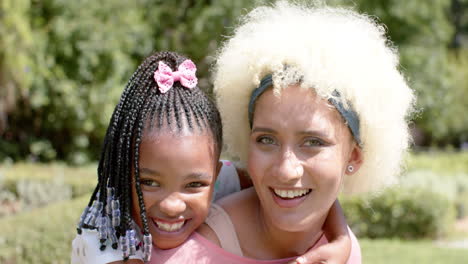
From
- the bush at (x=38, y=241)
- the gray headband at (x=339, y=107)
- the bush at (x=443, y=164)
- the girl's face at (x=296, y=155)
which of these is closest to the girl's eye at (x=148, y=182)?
the girl's face at (x=296, y=155)

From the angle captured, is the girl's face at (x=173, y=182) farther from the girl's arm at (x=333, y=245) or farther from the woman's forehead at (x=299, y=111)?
the girl's arm at (x=333, y=245)

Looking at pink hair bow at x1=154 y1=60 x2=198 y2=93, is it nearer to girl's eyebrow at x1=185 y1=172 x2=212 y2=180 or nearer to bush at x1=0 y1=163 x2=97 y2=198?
girl's eyebrow at x1=185 y1=172 x2=212 y2=180

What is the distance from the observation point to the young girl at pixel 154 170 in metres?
2.26

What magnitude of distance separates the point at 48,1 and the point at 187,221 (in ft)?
37.5

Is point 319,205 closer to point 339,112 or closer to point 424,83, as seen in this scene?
point 339,112

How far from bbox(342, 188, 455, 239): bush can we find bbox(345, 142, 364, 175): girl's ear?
21.6 feet

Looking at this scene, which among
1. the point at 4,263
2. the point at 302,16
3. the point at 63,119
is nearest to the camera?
the point at 302,16

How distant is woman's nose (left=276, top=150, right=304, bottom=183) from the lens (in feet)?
7.34

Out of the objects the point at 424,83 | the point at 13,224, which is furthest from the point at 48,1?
the point at 424,83

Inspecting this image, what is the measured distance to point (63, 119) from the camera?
13617 millimetres

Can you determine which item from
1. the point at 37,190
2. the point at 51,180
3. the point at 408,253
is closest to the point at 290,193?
the point at 408,253

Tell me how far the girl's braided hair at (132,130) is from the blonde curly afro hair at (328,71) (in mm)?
222

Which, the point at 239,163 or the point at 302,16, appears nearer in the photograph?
the point at 302,16

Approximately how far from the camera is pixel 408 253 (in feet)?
25.5
